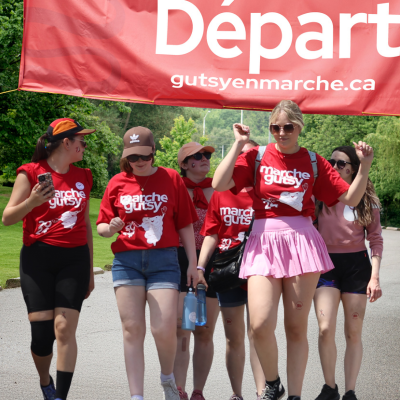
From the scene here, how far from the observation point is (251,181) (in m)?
4.29

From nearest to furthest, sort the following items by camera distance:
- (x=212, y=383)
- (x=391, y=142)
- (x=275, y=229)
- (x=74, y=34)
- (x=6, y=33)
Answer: (x=275, y=229)
(x=74, y=34)
(x=212, y=383)
(x=6, y=33)
(x=391, y=142)

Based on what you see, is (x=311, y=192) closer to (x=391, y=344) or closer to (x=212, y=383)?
(x=212, y=383)

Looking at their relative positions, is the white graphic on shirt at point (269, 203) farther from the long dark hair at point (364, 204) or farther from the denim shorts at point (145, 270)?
the long dark hair at point (364, 204)

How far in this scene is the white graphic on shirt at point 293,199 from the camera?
4.12m

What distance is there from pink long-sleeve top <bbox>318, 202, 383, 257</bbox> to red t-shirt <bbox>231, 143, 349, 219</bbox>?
2.52 feet

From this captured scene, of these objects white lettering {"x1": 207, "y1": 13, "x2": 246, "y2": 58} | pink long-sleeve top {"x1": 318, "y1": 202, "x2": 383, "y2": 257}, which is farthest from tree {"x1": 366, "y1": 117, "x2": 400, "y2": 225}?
white lettering {"x1": 207, "y1": 13, "x2": 246, "y2": 58}

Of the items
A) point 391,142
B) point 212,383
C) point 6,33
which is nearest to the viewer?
point 212,383

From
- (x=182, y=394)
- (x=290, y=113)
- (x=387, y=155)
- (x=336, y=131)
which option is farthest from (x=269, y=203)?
(x=336, y=131)

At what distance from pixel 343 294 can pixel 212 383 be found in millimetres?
1468

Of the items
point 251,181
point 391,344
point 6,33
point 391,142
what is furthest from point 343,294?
point 391,142

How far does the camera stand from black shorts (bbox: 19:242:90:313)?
4.41 metres

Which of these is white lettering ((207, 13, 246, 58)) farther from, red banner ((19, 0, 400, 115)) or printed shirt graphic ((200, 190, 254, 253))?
printed shirt graphic ((200, 190, 254, 253))

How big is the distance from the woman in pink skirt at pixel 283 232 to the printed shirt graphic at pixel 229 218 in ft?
1.96

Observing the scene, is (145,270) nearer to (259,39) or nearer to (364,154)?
(364,154)
